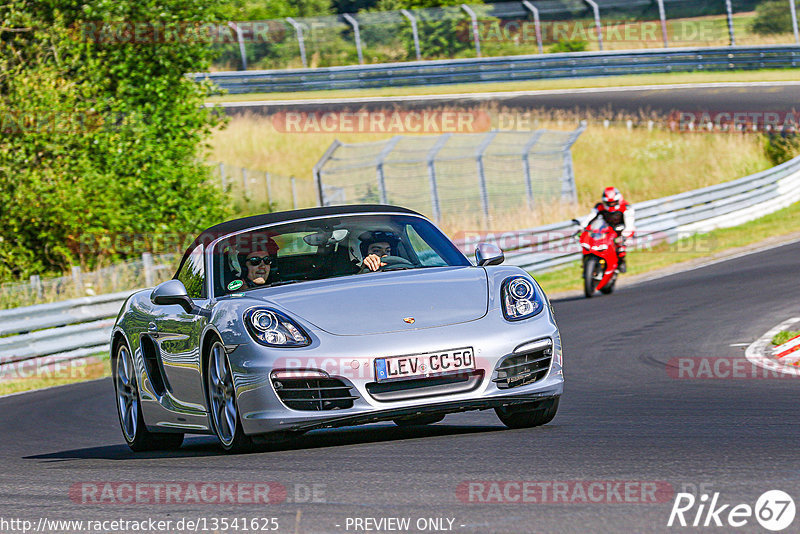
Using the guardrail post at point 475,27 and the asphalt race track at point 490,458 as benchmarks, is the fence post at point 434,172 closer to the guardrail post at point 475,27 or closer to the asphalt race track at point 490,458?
the asphalt race track at point 490,458

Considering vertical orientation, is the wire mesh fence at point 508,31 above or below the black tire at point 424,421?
below

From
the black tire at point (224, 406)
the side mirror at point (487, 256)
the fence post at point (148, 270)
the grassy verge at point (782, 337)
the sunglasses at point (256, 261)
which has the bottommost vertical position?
the fence post at point (148, 270)

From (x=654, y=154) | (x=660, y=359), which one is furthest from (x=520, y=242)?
(x=654, y=154)

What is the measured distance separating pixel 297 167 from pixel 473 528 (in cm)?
3165

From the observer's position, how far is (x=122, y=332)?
30.2 feet

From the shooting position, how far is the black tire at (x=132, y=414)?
8.91m

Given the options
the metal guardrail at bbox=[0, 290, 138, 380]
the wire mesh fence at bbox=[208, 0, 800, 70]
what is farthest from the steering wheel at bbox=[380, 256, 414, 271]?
the wire mesh fence at bbox=[208, 0, 800, 70]

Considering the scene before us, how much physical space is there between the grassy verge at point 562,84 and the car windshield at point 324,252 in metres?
33.1

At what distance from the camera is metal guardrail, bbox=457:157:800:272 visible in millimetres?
22828

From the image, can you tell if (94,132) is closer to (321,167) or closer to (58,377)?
(321,167)

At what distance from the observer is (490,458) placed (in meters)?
6.49

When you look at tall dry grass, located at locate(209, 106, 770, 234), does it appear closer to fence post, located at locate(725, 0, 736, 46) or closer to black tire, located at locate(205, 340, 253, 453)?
fence post, located at locate(725, 0, 736, 46)

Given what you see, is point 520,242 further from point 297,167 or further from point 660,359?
point 297,167

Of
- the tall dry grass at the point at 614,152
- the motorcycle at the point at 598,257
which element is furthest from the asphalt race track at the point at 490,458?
the tall dry grass at the point at 614,152
